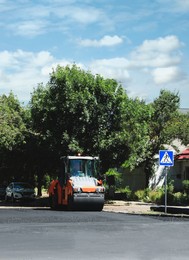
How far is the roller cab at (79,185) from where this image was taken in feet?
91.7

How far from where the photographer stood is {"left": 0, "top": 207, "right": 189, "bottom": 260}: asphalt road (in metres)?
11.3

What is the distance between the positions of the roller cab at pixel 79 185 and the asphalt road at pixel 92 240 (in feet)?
28.2

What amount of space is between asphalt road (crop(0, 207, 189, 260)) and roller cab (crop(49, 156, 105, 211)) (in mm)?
8585

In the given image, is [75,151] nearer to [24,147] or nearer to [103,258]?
[24,147]

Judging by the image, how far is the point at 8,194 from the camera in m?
46.8

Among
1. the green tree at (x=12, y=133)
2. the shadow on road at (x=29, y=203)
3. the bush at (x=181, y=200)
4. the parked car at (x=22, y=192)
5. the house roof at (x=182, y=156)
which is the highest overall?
the green tree at (x=12, y=133)

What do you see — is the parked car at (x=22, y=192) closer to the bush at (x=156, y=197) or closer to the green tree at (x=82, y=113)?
the green tree at (x=82, y=113)

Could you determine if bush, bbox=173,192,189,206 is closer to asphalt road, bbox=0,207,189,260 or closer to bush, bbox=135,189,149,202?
bush, bbox=135,189,149,202

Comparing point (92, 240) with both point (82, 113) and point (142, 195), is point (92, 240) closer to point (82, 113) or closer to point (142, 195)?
point (82, 113)

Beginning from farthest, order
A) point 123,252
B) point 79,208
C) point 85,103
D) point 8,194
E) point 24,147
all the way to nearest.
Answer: point 8,194 → point 24,147 → point 85,103 → point 79,208 → point 123,252

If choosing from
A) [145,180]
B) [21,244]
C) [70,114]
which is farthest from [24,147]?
[21,244]

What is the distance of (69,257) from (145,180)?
37227 mm

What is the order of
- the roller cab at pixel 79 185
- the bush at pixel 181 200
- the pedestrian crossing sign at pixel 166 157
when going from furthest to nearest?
the bush at pixel 181 200, the roller cab at pixel 79 185, the pedestrian crossing sign at pixel 166 157

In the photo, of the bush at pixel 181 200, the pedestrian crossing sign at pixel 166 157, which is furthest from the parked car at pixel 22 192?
the pedestrian crossing sign at pixel 166 157
